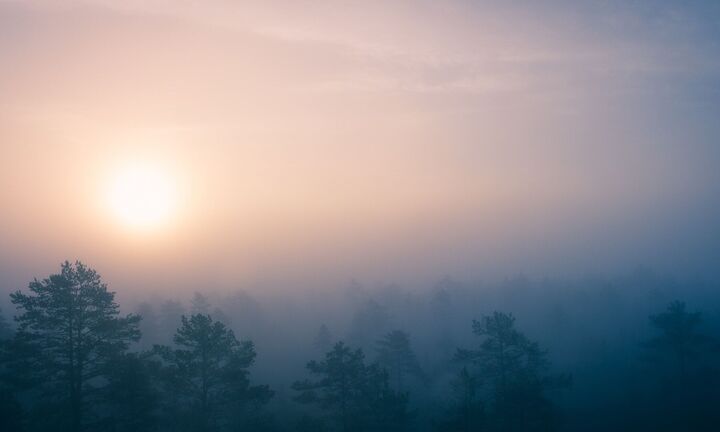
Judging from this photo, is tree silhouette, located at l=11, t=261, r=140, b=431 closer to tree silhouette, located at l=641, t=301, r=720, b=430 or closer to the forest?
the forest

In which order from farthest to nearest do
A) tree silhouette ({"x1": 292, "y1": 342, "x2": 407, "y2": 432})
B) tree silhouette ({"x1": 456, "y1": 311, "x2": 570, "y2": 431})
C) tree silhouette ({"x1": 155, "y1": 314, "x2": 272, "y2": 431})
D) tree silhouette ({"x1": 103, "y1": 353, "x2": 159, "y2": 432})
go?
tree silhouette ({"x1": 292, "y1": 342, "x2": 407, "y2": 432})
tree silhouette ({"x1": 456, "y1": 311, "x2": 570, "y2": 431})
tree silhouette ({"x1": 155, "y1": 314, "x2": 272, "y2": 431})
tree silhouette ({"x1": 103, "y1": 353, "x2": 159, "y2": 432})

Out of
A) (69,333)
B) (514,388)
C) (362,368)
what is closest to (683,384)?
(514,388)

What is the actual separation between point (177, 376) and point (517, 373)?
22.1 meters

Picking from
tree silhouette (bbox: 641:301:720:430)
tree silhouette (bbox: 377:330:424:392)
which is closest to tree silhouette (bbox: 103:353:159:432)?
tree silhouette (bbox: 377:330:424:392)

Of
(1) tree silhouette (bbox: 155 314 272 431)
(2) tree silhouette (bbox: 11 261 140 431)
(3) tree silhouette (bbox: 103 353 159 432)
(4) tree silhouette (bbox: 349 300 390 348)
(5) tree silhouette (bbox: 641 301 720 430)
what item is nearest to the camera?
(2) tree silhouette (bbox: 11 261 140 431)

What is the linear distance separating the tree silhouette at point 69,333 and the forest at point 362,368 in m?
0.07

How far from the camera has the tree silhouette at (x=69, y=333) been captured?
18.0 m

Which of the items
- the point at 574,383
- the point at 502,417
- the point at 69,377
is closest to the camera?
the point at 69,377

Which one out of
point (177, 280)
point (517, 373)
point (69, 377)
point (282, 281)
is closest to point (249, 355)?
point (69, 377)

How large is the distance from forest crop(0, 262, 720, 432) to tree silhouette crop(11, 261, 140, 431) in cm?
7

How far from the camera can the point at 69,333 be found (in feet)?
60.3

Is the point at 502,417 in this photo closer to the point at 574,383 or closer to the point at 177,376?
the point at 177,376

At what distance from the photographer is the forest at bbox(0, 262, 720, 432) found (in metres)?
18.6

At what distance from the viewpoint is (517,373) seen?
2630 cm
